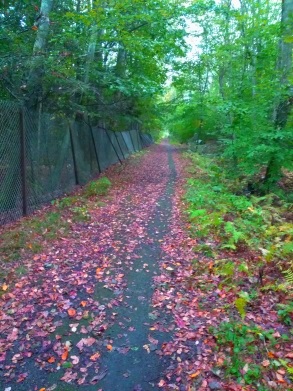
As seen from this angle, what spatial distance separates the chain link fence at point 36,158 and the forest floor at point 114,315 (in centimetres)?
67

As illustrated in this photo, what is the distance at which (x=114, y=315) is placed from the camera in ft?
13.4

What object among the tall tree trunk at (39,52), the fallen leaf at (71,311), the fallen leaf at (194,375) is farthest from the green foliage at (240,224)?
the tall tree trunk at (39,52)

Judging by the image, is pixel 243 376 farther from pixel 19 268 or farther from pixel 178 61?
pixel 178 61

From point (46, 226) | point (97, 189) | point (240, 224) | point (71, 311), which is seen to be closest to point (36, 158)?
point (46, 226)

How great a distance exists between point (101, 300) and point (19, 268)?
1633 mm

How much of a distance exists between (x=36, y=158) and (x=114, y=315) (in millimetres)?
5077

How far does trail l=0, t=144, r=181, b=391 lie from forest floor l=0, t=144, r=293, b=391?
0.01m

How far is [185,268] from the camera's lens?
538 centimetres

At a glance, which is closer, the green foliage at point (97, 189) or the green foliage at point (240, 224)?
the green foliage at point (240, 224)

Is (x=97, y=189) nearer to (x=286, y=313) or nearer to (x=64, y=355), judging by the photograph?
(x=64, y=355)

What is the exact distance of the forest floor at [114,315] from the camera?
3.13 m

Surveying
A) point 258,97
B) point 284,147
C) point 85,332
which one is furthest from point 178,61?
point 85,332

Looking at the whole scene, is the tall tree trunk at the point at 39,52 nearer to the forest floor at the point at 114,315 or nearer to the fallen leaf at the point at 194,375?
the forest floor at the point at 114,315

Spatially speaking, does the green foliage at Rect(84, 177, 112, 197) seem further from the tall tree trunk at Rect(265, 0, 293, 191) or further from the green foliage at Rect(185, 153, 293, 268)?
the tall tree trunk at Rect(265, 0, 293, 191)
